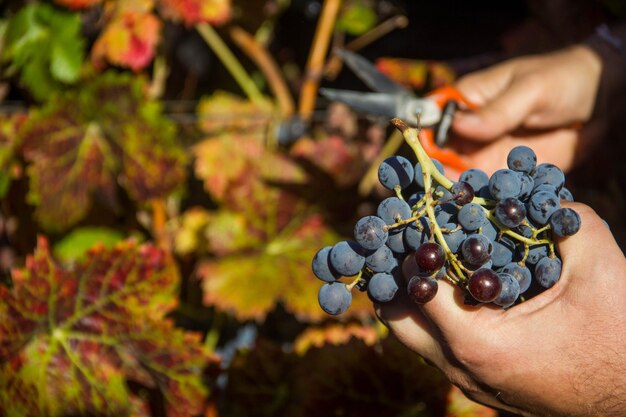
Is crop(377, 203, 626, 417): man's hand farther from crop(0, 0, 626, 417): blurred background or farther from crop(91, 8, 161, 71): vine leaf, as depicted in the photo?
crop(91, 8, 161, 71): vine leaf

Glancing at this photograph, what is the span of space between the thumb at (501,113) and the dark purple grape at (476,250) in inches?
22.2

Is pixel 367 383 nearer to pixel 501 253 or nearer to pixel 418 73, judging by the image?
pixel 501 253

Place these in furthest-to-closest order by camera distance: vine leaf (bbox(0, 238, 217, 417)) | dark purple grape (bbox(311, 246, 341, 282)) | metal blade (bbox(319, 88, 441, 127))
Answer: metal blade (bbox(319, 88, 441, 127))
vine leaf (bbox(0, 238, 217, 417))
dark purple grape (bbox(311, 246, 341, 282))

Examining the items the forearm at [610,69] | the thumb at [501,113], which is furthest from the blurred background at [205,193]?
the thumb at [501,113]

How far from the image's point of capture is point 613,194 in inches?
64.2

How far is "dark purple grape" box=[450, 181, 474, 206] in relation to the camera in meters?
0.67

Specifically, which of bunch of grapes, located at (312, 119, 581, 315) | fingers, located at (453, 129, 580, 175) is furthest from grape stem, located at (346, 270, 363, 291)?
fingers, located at (453, 129, 580, 175)

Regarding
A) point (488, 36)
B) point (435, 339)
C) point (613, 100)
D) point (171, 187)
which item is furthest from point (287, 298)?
point (488, 36)

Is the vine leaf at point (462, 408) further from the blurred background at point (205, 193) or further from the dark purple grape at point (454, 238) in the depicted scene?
the dark purple grape at point (454, 238)

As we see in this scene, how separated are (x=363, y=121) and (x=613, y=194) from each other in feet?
Result: 2.11

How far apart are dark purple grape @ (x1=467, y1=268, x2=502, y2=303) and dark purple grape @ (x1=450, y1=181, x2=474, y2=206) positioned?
0.07m

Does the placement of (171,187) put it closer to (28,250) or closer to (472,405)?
(28,250)

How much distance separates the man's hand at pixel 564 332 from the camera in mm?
705

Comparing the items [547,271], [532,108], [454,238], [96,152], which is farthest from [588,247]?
[96,152]
